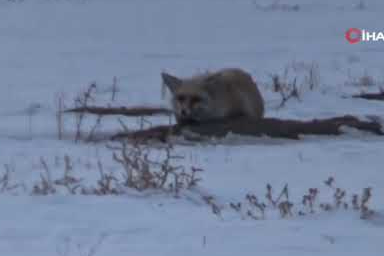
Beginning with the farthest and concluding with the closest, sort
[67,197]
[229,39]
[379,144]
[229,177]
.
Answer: [229,39] → [379,144] → [229,177] → [67,197]

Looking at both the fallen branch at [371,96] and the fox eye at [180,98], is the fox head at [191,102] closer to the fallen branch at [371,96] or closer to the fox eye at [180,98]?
the fox eye at [180,98]

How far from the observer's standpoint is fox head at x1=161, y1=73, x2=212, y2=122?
9.47 metres

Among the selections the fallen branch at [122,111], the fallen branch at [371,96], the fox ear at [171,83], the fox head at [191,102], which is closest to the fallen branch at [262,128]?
the fox head at [191,102]

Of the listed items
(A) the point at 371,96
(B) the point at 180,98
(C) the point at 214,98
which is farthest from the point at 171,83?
(A) the point at 371,96

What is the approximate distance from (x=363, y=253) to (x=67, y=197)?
6.28ft

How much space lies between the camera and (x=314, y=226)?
216 inches

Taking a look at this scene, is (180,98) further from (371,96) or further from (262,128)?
(371,96)

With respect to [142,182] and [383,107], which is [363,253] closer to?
[142,182]

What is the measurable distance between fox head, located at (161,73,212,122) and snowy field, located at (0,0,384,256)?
52cm

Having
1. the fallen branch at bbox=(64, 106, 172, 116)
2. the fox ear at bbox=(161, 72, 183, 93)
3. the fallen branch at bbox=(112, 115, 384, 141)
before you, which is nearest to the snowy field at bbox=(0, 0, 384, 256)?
the fallen branch at bbox=(112, 115, 384, 141)

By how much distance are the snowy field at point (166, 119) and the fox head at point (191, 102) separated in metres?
0.52

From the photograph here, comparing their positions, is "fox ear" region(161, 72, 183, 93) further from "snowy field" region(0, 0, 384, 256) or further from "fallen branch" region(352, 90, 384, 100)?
"fallen branch" region(352, 90, 384, 100)

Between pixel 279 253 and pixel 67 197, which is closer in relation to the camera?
pixel 279 253

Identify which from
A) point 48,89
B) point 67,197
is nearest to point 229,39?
point 48,89
